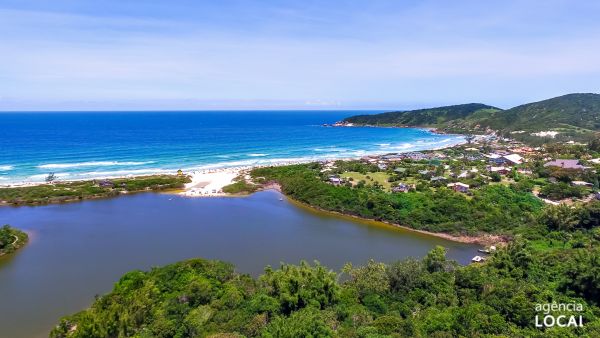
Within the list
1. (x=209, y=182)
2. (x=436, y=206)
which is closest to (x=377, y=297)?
(x=436, y=206)

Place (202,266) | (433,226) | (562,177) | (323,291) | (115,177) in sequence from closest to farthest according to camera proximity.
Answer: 1. (323,291)
2. (202,266)
3. (433,226)
4. (562,177)
5. (115,177)

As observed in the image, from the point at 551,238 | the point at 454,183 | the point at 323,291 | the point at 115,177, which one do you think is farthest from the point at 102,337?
the point at 115,177

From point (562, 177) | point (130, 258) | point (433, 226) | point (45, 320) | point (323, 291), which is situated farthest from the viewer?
point (562, 177)

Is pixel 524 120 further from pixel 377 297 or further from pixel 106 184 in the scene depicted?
pixel 377 297

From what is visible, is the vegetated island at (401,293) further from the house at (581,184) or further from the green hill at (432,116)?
the green hill at (432,116)

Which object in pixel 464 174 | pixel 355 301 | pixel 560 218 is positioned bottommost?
Answer: pixel 355 301

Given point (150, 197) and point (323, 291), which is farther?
point (150, 197)

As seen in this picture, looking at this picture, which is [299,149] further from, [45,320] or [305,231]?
[45,320]
